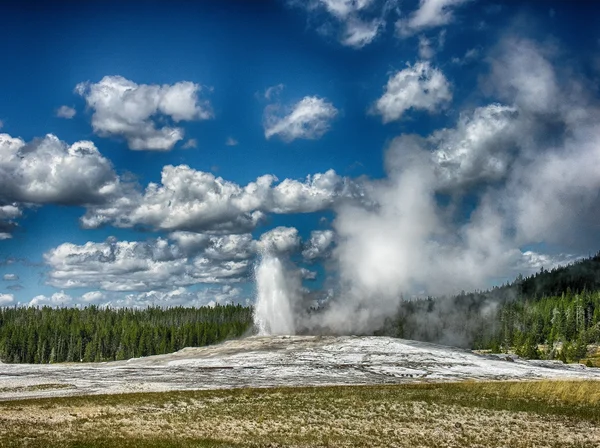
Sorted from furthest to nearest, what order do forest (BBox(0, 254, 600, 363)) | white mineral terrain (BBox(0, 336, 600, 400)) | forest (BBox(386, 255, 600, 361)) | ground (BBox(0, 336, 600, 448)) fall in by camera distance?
forest (BBox(0, 254, 600, 363)) < forest (BBox(386, 255, 600, 361)) < white mineral terrain (BBox(0, 336, 600, 400)) < ground (BBox(0, 336, 600, 448))

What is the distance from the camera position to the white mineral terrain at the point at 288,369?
6450 centimetres

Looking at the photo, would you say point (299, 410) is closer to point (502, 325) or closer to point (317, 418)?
point (317, 418)

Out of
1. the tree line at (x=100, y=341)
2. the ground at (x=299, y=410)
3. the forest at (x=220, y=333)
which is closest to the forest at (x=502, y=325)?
the forest at (x=220, y=333)

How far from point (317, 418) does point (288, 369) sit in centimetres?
4596

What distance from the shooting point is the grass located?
1203 inches

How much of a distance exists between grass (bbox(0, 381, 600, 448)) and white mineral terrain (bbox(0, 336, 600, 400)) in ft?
43.7

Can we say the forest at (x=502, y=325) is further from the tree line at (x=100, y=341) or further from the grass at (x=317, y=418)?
the grass at (x=317, y=418)

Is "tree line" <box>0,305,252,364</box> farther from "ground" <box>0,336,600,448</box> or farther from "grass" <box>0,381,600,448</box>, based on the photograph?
"grass" <box>0,381,600,448</box>

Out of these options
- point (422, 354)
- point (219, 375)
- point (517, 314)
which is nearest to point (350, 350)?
point (422, 354)

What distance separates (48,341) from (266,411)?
520ft

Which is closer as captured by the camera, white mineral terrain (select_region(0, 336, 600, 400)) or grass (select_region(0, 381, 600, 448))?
grass (select_region(0, 381, 600, 448))

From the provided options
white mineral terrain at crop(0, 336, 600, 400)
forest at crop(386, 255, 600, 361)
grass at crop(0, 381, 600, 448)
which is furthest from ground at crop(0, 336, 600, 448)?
forest at crop(386, 255, 600, 361)

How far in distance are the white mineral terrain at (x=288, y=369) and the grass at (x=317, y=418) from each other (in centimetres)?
1332

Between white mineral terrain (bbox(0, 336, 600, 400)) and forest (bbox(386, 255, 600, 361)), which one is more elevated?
forest (bbox(386, 255, 600, 361))
